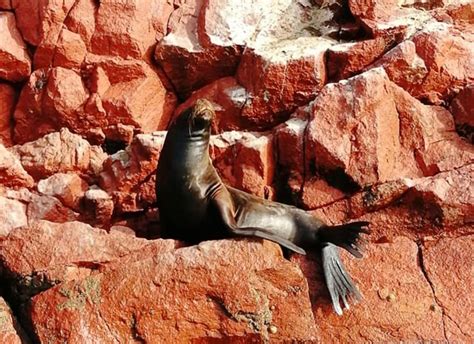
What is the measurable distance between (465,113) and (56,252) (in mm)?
4088

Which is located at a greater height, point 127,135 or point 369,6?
point 369,6

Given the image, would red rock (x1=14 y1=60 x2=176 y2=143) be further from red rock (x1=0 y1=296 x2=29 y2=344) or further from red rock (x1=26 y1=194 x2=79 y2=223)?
red rock (x1=0 y1=296 x2=29 y2=344)

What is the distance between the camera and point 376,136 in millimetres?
6512

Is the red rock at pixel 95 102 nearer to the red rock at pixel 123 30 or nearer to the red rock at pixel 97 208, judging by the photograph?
the red rock at pixel 123 30

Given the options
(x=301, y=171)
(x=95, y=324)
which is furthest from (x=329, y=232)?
(x=95, y=324)

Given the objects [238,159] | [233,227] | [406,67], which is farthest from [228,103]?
[233,227]

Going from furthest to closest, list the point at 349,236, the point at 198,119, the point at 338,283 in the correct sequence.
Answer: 1. the point at 198,119
2. the point at 349,236
3. the point at 338,283

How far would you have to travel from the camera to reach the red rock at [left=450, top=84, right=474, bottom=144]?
22.1ft

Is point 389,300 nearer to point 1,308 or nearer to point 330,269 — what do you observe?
point 330,269

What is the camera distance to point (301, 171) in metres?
6.66

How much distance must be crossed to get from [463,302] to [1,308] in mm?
3322

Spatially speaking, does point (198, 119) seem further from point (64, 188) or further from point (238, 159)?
point (64, 188)

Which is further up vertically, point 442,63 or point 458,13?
point 458,13

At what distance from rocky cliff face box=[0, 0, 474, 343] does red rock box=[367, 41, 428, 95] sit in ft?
0.07
